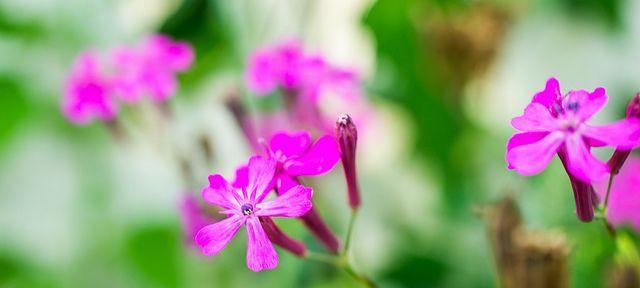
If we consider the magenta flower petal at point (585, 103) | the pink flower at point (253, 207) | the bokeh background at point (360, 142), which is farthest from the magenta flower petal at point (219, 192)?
the bokeh background at point (360, 142)

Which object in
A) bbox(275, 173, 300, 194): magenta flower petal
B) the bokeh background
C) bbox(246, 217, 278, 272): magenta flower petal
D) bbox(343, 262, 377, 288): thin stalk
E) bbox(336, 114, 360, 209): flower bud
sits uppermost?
the bokeh background

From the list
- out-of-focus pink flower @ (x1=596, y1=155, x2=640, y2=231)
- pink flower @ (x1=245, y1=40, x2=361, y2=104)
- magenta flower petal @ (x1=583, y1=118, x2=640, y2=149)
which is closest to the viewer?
magenta flower petal @ (x1=583, y1=118, x2=640, y2=149)

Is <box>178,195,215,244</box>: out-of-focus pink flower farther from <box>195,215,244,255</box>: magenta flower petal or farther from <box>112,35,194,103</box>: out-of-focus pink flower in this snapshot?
<box>195,215,244,255</box>: magenta flower petal

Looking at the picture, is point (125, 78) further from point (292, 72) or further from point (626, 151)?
point (626, 151)

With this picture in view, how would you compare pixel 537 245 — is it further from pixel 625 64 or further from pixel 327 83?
pixel 625 64

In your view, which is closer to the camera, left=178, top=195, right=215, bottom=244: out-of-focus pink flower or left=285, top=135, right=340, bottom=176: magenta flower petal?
left=285, top=135, right=340, bottom=176: magenta flower petal

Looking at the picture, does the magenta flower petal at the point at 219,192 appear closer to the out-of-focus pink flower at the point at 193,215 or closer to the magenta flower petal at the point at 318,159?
the magenta flower petal at the point at 318,159

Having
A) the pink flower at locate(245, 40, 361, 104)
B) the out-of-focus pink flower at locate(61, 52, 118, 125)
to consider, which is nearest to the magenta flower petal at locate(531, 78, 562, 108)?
the pink flower at locate(245, 40, 361, 104)
